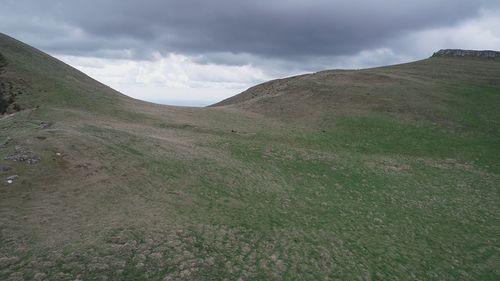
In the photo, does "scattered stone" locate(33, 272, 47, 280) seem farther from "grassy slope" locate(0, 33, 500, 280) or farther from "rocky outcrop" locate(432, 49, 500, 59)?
"rocky outcrop" locate(432, 49, 500, 59)

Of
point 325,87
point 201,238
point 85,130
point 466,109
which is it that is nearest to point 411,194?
point 201,238

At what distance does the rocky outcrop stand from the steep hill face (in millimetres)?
18508

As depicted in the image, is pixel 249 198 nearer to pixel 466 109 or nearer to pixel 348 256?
pixel 348 256

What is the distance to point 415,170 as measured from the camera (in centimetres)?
3170

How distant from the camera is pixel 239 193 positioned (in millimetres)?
22031

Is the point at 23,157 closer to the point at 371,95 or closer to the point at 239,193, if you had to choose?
the point at 239,193

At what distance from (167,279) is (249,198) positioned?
31.4 feet

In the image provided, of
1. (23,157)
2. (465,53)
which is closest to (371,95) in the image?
(23,157)

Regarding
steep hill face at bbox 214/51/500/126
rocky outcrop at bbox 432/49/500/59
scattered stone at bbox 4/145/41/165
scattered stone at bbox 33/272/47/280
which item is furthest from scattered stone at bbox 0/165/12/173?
rocky outcrop at bbox 432/49/500/59

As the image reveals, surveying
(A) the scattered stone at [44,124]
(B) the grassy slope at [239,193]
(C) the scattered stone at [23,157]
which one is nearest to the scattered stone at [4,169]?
(B) the grassy slope at [239,193]

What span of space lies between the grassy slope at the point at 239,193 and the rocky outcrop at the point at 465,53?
49.7 m

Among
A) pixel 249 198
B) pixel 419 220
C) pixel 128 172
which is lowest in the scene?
pixel 419 220

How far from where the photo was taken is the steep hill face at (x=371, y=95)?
155 feet

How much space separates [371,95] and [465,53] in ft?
171
